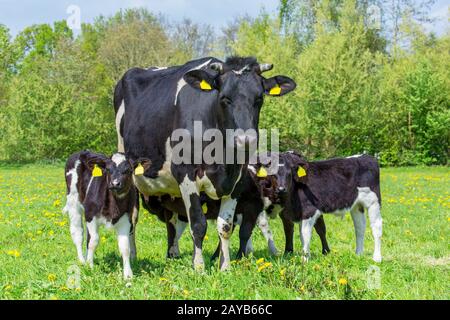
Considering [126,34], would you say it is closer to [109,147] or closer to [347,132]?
[109,147]

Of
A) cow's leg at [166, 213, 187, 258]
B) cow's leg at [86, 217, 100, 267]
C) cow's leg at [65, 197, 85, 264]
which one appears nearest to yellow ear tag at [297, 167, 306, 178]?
cow's leg at [166, 213, 187, 258]

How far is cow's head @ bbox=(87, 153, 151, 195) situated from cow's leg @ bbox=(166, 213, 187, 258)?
5.14ft

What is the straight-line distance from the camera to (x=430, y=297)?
5.27 metres

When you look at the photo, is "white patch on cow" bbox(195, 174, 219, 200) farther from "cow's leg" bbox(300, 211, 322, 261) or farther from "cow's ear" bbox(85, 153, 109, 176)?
"cow's leg" bbox(300, 211, 322, 261)

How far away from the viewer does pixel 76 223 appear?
316 inches

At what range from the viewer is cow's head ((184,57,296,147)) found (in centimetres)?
596

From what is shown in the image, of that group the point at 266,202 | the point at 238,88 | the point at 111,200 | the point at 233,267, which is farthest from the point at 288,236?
the point at 238,88

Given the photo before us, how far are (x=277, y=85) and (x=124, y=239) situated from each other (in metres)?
2.60

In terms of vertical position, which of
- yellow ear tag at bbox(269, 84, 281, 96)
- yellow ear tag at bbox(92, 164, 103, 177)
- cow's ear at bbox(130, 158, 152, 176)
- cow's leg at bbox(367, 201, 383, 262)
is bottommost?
cow's leg at bbox(367, 201, 383, 262)

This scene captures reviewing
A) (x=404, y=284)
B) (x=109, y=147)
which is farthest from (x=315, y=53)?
(x=404, y=284)

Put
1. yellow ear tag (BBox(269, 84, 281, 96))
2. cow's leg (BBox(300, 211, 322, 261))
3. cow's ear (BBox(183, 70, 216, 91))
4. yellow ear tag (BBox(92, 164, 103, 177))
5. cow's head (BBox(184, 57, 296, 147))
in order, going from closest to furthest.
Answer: cow's head (BBox(184, 57, 296, 147)) → cow's ear (BBox(183, 70, 216, 91)) → yellow ear tag (BBox(269, 84, 281, 96)) → yellow ear tag (BBox(92, 164, 103, 177)) → cow's leg (BBox(300, 211, 322, 261))

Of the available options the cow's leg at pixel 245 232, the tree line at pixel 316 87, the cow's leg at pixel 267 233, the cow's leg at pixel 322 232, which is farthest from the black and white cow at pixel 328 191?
the tree line at pixel 316 87

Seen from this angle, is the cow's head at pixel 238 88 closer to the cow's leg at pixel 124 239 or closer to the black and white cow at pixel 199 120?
the black and white cow at pixel 199 120
